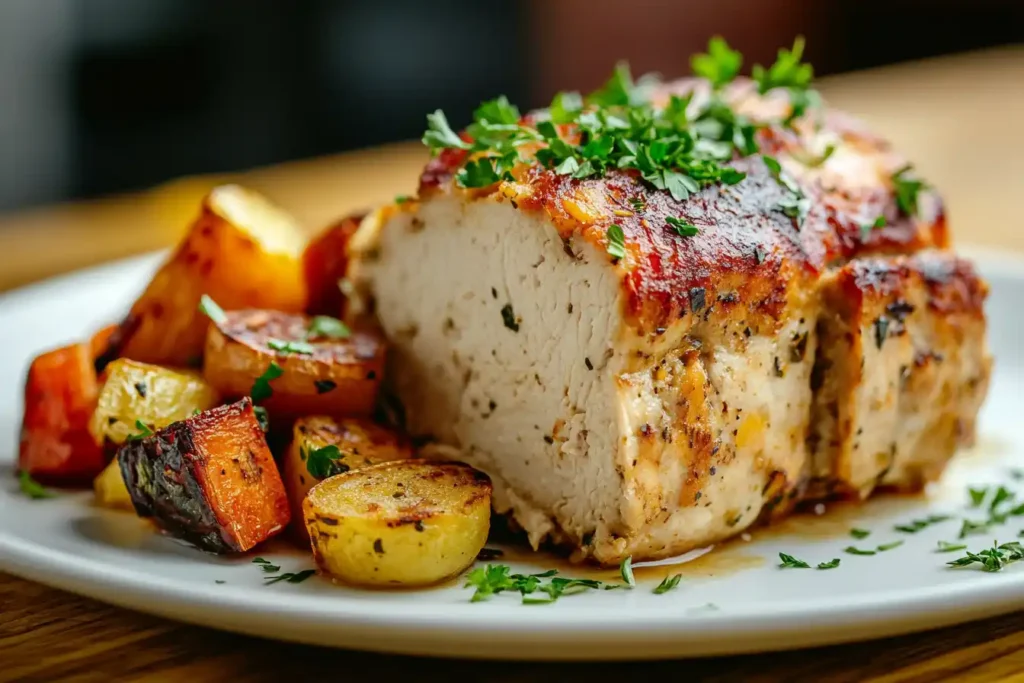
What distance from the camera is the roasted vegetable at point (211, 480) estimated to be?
2352 millimetres

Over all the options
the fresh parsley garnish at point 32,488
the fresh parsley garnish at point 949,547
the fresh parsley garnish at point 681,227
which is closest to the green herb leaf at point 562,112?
the fresh parsley garnish at point 681,227

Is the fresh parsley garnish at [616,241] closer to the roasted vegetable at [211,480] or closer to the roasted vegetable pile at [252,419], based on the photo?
the roasted vegetable pile at [252,419]

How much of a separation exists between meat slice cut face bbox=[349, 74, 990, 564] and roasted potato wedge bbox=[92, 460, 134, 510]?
25.6 inches

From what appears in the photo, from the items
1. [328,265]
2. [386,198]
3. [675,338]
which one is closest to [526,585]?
[675,338]

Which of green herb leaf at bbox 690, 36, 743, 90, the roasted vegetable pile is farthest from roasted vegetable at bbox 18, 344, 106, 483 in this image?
green herb leaf at bbox 690, 36, 743, 90

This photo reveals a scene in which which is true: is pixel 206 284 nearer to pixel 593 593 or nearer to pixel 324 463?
pixel 324 463

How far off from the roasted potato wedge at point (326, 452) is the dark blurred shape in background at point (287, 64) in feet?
16.8

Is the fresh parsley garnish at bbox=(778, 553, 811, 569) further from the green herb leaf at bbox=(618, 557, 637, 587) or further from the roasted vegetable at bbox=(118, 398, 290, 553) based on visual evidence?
the roasted vegetable at bbox=(118, 398, 290, 553)

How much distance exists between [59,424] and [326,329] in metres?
0.62

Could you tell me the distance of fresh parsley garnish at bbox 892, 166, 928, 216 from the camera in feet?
9.50

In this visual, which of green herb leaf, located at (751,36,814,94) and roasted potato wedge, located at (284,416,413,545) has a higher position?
green herb leaf, located at (751,36,814,94)

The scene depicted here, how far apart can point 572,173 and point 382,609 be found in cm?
98

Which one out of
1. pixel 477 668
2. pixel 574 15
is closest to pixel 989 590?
pixel 477 668

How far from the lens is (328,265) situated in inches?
123
